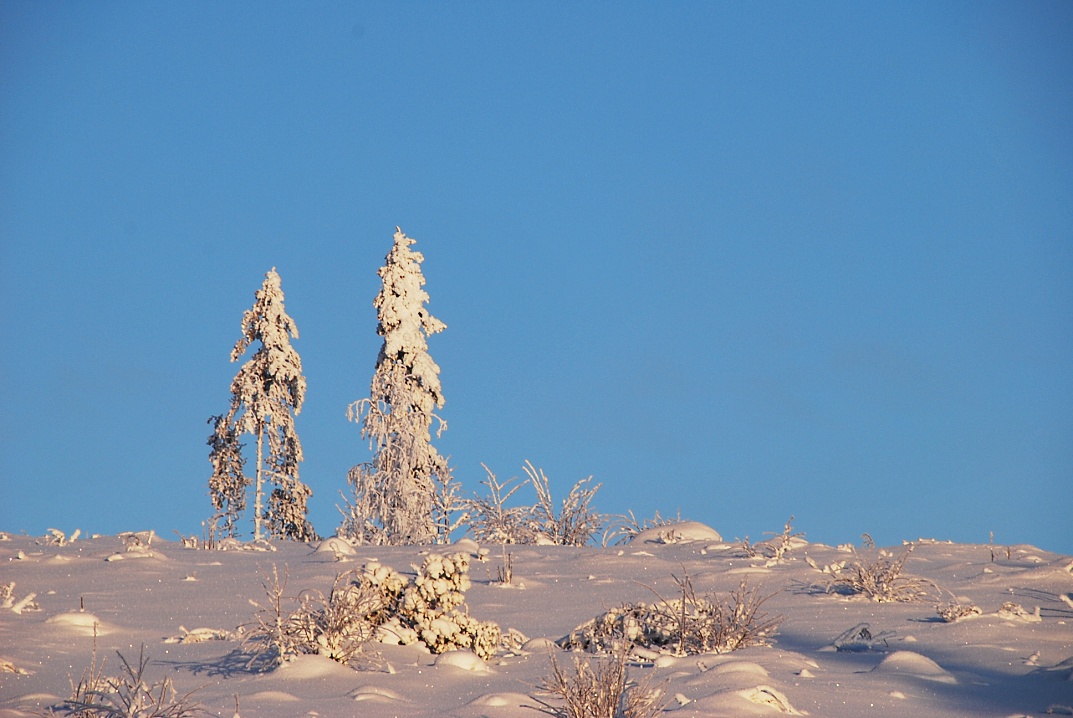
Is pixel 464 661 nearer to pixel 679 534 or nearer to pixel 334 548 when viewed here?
pixel 334 548

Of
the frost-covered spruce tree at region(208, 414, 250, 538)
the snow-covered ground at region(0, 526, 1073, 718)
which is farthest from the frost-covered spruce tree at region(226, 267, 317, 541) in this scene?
the snow-covered ground at region(0, 526, 1073, 718)

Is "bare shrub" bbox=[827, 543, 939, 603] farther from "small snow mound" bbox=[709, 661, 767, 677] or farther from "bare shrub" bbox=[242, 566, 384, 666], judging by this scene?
"bare shrub" bbox=[242, 566, 384, 666]

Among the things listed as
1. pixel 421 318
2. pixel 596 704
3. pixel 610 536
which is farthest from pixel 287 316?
pixel 596 704

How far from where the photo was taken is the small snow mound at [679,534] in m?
11.6

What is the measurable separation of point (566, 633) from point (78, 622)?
132 inches

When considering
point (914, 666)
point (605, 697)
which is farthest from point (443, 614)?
point (914, 666)

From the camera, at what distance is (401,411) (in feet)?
91.8

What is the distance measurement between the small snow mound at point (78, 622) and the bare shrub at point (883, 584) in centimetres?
539

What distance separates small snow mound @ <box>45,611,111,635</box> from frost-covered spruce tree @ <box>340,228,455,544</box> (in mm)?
20114

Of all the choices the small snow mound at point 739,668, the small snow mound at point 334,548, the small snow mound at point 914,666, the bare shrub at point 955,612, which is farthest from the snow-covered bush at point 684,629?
the small snow mound at point 334,548

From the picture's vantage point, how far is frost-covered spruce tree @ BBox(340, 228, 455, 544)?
27.8m

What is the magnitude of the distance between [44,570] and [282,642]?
4981mm

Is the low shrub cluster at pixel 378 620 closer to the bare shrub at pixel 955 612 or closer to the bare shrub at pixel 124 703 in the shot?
the bare shrub at pixel 124 703

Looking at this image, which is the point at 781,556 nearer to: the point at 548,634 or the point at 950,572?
the point at 950,572
